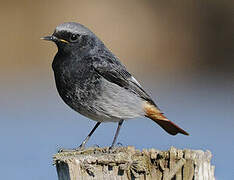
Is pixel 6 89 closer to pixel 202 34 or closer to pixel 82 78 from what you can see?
pixel 202 34

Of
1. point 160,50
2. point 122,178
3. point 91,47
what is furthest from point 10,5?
point 122,178

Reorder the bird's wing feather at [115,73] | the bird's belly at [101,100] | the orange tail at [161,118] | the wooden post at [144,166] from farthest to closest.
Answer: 1. the orange tail at [161,118]
2. the bird's wing feather at [115,73]
3. the bird's belly at [101,100]
4. the wooden post at [144,166]

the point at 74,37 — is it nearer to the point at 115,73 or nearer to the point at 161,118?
the point at 115,73

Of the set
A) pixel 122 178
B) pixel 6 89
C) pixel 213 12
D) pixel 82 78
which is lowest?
pixel 122 178

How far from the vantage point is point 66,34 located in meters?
5.94

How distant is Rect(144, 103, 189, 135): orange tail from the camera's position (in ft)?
20.4

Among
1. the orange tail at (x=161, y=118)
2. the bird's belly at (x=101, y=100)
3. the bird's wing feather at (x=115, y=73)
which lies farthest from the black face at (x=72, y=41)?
the orange tail at (x=161, y=118)

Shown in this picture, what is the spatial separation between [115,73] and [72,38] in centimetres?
48

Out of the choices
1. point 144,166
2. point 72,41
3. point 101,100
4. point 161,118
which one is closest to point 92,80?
point 101,100

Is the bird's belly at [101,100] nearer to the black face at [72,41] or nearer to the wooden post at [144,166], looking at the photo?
the black face at [72,41]

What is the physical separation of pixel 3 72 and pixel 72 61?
731 cm

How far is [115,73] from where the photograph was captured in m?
6.08

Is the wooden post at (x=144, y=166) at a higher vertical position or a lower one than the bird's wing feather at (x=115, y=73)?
lower

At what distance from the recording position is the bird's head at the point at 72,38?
591cm
